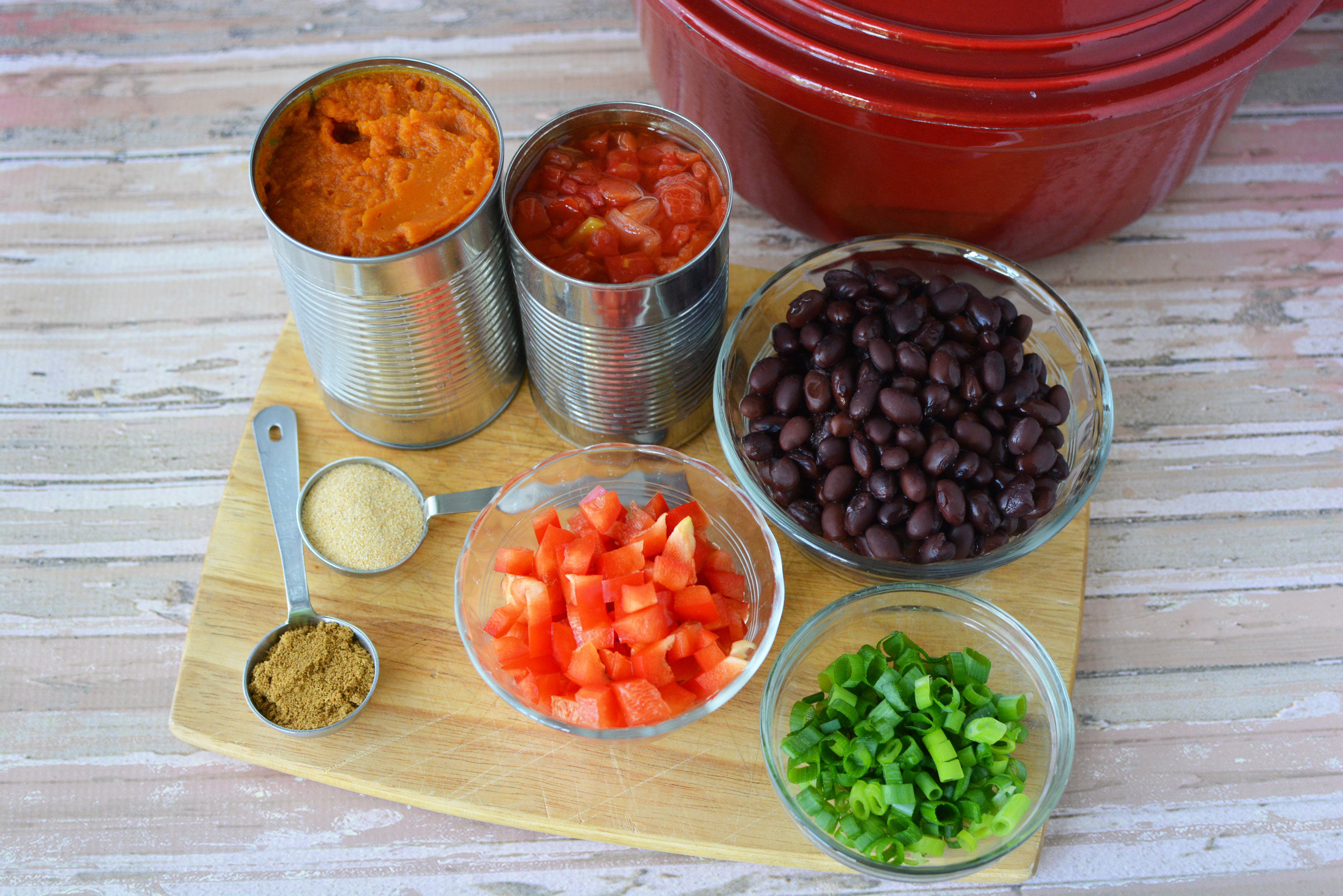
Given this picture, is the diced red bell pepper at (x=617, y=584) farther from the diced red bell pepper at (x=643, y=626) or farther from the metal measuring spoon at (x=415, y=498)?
the metal measuring spoon at (x=415, y=498)

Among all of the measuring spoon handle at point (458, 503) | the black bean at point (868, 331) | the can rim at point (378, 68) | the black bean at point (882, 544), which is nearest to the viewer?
the can rim at point (378, 68)

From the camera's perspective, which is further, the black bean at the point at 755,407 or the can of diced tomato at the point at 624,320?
the black bean at the point at 755,407

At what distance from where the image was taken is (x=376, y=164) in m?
1.75

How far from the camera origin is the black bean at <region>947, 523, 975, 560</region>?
5.60 feet

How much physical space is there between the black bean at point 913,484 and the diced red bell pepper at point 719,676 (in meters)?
0.37

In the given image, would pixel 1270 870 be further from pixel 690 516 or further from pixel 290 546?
pixel 290 546

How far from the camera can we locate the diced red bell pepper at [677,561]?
170 cm

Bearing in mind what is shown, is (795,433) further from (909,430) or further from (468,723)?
(468,723)

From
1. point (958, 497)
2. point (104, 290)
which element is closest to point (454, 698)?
point (958, 497)

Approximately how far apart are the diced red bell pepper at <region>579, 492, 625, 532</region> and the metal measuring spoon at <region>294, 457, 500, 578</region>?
19 cm

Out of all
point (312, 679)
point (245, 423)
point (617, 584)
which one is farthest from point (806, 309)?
point (245, 423)

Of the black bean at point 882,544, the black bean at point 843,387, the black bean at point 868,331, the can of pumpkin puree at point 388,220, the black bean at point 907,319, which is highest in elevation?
the can of pumpkin puree at point 388,220

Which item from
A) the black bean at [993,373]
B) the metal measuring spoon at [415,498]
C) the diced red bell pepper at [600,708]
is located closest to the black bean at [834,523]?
the black bean at [993,373]

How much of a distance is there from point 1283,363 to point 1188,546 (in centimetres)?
51
